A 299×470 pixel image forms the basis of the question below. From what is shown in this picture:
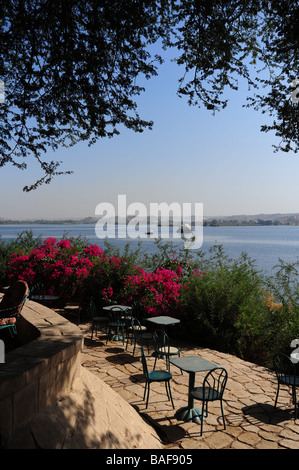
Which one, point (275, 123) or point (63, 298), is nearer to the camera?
point (275, 123)

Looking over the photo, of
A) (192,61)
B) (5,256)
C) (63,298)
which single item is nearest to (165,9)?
(192,61)

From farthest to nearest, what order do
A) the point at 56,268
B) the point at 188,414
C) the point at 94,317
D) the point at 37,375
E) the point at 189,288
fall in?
1. the point at 56,268
2. the point at 189,288
3. the point at 94,317
4. the point at 188,414
5. the point at 37,375

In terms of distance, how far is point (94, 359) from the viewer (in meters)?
7.13

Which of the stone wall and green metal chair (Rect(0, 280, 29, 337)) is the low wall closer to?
the stone wall

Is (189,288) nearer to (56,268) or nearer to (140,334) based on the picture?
(140,334)

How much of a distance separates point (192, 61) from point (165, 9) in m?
0.94

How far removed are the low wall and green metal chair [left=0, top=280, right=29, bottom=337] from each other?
3.27ft

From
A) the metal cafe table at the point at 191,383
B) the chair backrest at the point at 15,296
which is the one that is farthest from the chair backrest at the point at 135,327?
the chair backrest at the point at 15,296

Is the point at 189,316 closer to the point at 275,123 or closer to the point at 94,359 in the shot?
the point at 94,359

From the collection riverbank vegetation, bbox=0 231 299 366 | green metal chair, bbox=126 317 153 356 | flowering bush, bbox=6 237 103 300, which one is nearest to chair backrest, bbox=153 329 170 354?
green metal chair, bbox=126 317 153 356

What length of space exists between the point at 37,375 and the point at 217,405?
Result: 3457 mm

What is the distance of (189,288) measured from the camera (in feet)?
31.7

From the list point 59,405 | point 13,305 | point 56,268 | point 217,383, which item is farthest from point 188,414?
point 56,268
